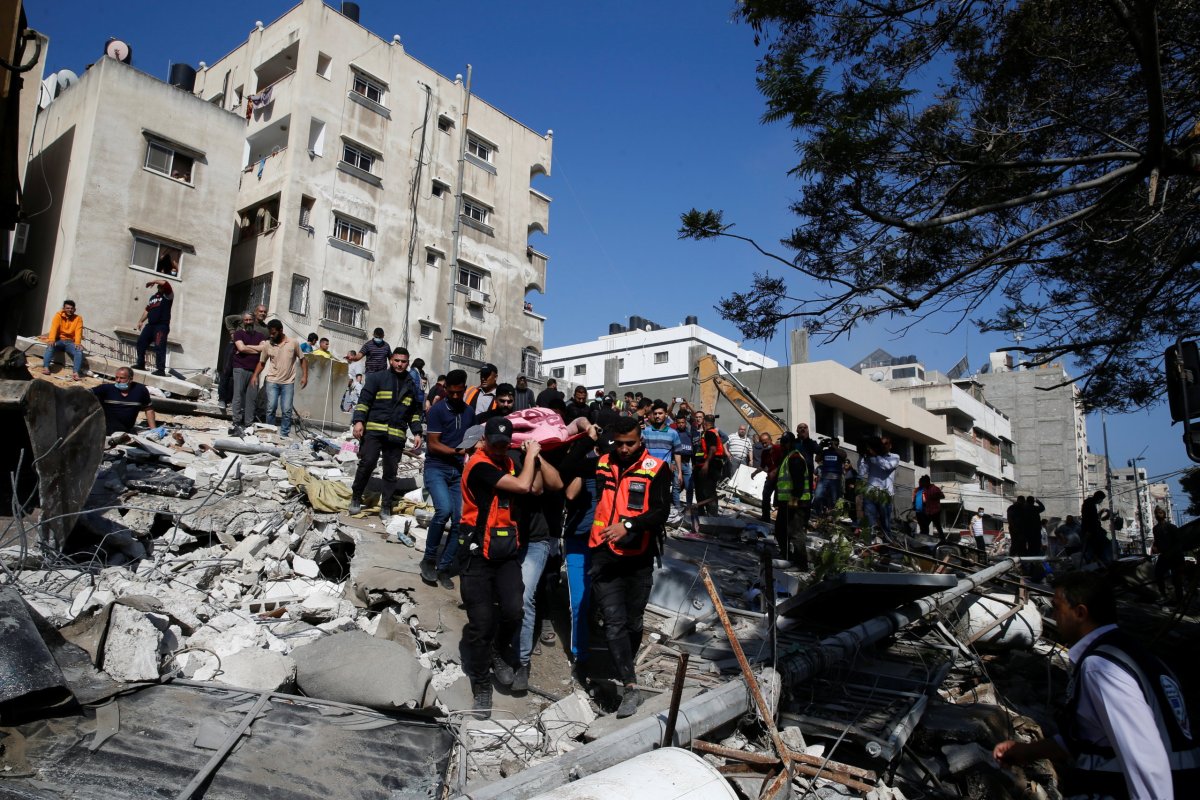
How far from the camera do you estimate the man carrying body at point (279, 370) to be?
39.6 ft

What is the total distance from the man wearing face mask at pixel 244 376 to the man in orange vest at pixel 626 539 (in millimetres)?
8495

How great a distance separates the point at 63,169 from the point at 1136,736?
25634 mm

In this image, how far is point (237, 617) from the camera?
532cm

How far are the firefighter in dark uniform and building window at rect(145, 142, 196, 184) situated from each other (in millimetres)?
17708

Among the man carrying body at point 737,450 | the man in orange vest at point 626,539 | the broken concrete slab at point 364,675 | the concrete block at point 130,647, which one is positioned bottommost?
the broken concrete slab at point 364,675

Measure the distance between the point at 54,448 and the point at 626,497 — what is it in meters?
4.04

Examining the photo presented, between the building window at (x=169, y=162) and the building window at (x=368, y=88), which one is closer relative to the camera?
the building window at (x=169, y=162)

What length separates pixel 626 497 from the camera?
535cm

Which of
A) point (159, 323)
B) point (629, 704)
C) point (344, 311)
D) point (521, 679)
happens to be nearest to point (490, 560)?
point (521, 679)

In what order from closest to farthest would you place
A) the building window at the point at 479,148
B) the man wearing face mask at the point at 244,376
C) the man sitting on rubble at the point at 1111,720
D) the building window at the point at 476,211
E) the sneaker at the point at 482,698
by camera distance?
1. the man sitting on rubble at the point at 1111,720
2. the sneaker at the point at 482,698
3. the man wearing face mask at the point at 244,376
4. the building window at the point at 476,211
5. the building window at the point at 479,148

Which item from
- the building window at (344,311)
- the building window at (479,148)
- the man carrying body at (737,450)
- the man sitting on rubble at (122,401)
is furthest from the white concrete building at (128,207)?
the man carrying body at (737,450)

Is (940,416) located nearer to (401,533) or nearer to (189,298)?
(189,298)

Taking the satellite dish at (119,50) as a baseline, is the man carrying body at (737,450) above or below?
below

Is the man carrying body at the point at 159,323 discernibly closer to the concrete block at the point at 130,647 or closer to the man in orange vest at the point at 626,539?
the concrete block at the point at 130,647
